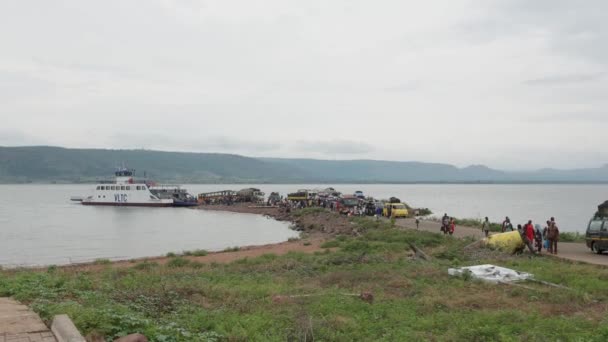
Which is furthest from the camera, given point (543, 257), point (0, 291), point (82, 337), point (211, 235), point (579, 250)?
point (211, 235)

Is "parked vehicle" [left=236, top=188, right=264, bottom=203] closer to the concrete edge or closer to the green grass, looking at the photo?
the green grass

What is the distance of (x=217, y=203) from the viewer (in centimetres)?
8675

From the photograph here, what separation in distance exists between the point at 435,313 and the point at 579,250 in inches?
589

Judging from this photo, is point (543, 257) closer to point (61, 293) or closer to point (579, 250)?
point (579, 250)


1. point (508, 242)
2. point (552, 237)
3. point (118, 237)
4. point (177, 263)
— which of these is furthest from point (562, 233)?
point (118, 237)

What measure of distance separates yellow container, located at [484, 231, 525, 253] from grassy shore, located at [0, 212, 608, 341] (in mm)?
3354

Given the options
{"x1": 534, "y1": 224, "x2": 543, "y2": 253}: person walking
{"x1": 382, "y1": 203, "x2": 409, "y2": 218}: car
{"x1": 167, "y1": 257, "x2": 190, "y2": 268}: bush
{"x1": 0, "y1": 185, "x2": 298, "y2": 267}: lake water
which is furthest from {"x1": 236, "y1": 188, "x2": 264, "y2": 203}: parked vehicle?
{"x1": 534, "y1": 224, "x2": 543, "y2": 253}: person walking

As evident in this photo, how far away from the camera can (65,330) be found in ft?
22.5

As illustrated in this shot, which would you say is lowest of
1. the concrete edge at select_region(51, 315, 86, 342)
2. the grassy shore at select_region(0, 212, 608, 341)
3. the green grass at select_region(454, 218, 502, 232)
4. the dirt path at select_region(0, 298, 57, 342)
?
the green grass at select_region(454, 218, 502, 232)

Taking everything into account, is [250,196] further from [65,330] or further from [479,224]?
[65,330]

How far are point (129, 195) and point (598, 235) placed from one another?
8035 cm

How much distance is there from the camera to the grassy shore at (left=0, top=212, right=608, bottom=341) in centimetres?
862

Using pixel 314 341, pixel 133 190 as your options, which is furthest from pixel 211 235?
pixel 133 190

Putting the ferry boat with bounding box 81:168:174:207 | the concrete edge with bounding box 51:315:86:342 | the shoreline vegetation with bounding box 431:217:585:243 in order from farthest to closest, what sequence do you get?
the ferry boat with bounding box 81:168:174:207
the shoreline vegetation with bounding box 431:217:585:243
the concrete edge with bounding box 51:315:86:342
